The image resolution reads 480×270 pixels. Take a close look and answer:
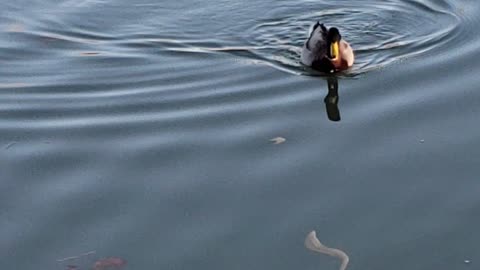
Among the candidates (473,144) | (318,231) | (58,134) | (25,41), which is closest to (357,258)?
(318,231)

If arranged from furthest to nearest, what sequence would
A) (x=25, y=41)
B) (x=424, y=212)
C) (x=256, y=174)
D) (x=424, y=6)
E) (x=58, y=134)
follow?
(x=424, y=6)
(x=25, y=41)
(x=58, y=134)
(x=256, y=174)
(x=424, y=212)

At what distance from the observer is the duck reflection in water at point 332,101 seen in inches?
367

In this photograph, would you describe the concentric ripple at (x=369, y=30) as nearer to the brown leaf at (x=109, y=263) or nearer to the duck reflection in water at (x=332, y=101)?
the duck reflection in water at (x=332, y=101)

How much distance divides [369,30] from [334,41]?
3.55ft

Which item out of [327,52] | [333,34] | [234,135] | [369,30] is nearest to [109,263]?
[234,135]

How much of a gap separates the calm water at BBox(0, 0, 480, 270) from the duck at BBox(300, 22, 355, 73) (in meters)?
0.16

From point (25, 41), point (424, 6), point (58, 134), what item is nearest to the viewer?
point (58, 134)

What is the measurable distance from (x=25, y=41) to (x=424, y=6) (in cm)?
446

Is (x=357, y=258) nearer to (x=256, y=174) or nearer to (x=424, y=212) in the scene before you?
(x=424, y=212)

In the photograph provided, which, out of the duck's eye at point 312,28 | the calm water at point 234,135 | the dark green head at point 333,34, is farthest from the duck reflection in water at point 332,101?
the duck's eye at point 312,28

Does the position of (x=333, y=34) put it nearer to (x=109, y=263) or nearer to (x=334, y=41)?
(x=334, y=41)

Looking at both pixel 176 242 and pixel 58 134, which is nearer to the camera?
pixel 176 242

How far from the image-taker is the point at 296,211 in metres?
7.54

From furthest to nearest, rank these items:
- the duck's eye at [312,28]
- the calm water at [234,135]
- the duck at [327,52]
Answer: the duck's eye at [312,28]
the duck at [327,52]
the calm water at [234,135]
